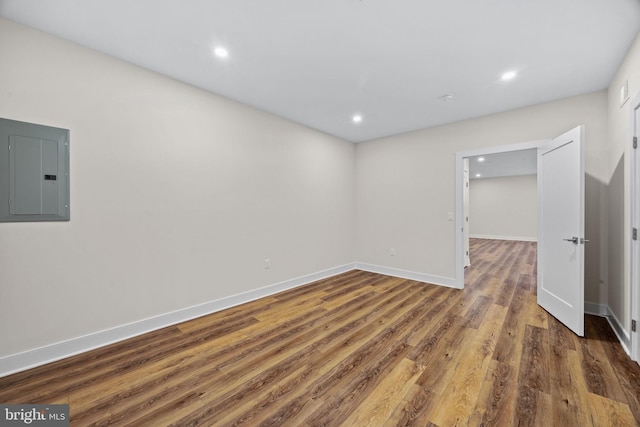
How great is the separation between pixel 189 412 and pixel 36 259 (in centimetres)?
172

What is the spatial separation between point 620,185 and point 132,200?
4.71 m

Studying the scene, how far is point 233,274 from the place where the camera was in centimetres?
317

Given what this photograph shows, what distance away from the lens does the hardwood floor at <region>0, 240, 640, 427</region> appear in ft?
4.88

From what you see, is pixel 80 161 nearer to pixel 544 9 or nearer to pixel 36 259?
pixel 36 259

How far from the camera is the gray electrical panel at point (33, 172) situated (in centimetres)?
183

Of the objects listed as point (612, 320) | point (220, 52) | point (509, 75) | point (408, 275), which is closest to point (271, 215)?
point (220, 52)

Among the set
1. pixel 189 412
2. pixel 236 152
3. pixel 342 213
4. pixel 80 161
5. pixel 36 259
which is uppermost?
pixel 236 152

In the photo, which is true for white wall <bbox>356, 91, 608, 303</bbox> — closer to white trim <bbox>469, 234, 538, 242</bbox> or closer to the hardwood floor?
the hardwood floor

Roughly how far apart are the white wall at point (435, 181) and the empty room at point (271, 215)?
39 mm

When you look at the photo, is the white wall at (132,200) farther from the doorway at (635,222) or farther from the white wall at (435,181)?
the doorway at (635,222)

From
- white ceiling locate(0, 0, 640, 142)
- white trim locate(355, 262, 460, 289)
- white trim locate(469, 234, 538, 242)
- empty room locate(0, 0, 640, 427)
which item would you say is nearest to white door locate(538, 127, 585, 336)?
empty room locate(0, 0, 640, 427)

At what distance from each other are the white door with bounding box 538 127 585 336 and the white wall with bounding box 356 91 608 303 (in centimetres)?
40

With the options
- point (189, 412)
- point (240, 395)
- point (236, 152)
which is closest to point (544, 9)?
point (236, 152)

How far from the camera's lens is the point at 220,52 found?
Answer: 2.22 meters
